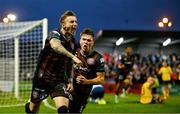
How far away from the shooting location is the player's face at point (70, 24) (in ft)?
24.4

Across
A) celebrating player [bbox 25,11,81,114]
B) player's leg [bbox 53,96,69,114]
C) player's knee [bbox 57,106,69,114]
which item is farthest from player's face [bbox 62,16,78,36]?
player's knee [bbox 57,106,69,114]

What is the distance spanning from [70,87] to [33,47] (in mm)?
10758

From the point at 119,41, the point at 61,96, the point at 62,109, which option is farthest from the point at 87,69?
the point at 119,41

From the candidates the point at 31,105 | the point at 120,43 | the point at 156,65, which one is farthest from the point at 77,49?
the point at 120,43

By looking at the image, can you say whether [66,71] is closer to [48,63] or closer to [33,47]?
[48,63]

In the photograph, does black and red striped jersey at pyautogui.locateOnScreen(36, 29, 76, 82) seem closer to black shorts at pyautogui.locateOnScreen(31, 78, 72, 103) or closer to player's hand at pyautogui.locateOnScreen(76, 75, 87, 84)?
black shorts at pyautogui.locateOnScreen(31, 78, 72, 103)

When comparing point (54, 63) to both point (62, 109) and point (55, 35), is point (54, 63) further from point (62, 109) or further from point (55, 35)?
point (62, 109)

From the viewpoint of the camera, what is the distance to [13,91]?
18953 millimetres

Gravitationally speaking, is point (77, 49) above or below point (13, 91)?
above

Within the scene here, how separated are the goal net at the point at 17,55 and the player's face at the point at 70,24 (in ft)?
30.6

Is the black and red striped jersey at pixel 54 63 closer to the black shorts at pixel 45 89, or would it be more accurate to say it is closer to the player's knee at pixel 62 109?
the black shorts at pixel 45 89

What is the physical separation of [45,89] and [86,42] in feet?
3.31

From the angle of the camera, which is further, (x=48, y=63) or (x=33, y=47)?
(x=33, y=47)

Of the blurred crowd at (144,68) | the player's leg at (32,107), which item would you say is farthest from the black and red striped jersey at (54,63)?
the blurred crowd at (144,68)
